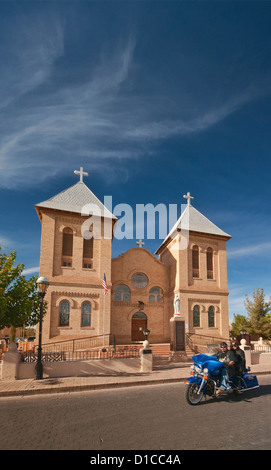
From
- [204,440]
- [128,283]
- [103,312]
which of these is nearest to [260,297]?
[128,283]

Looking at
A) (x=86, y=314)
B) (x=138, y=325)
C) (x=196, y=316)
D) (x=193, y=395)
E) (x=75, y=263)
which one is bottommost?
(x=193, y=395)

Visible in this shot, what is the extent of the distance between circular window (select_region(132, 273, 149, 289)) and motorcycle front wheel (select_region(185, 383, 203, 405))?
63.5 feet

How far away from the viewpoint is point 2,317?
45.9 feet

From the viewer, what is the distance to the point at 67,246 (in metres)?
24.8

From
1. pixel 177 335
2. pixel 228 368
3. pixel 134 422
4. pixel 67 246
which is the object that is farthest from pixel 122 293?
pixel 134 422

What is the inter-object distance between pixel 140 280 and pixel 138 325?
3.95 meters

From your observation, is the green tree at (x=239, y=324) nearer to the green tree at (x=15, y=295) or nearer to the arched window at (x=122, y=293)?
the arched window at (x=122, y=293)

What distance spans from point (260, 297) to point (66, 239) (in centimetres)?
2794

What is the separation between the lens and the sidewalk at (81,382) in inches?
435

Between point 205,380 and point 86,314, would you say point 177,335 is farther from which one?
point 205,380

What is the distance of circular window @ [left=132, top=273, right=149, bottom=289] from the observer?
93.0 ft

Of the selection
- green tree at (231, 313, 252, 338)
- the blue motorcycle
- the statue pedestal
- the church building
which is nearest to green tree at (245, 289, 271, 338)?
green tree at (231, 313, 252, 338)

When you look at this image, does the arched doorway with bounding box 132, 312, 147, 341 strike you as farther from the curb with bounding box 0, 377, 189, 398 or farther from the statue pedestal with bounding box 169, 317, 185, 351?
the curb with bounding box 0, 377, 189, 398

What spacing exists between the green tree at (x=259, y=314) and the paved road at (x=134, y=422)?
29395mm
